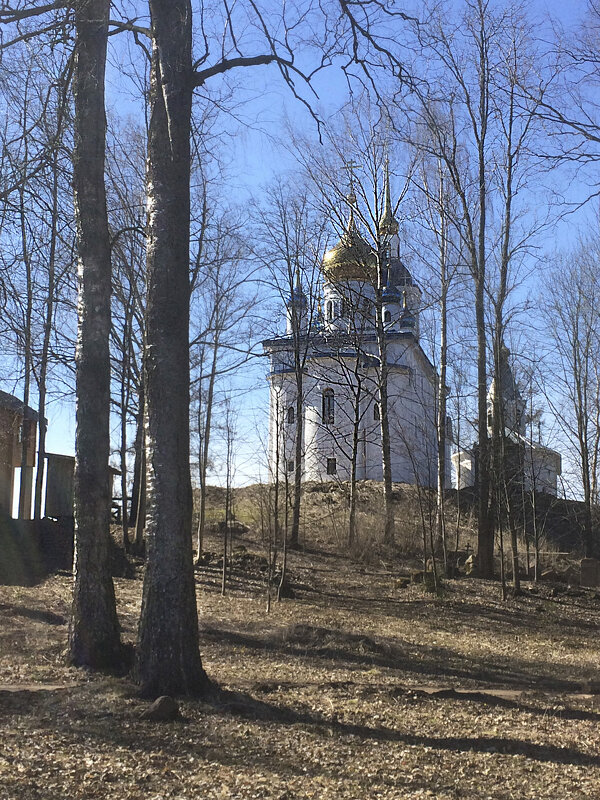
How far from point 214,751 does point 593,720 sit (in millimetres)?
3399

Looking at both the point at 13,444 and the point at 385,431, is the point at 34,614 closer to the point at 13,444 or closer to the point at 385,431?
the point at 13,444

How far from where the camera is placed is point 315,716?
6348 mm

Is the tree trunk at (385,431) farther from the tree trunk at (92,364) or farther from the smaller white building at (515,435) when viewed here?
the tree trunk at (92,364)

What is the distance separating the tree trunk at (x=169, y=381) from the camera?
6488 millimetres

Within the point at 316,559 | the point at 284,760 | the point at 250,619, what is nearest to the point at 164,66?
the point at 284,760

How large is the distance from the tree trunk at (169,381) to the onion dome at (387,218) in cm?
1622

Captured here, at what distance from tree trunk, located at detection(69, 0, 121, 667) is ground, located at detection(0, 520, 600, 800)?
19.2 inches

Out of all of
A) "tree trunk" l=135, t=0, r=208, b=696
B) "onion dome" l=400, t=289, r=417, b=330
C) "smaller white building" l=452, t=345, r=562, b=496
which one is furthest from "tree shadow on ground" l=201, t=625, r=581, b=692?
"onion dome" l=400, t=289, r=417, b=330

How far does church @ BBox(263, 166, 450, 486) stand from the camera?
23.3 m

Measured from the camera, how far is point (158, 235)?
273 inches

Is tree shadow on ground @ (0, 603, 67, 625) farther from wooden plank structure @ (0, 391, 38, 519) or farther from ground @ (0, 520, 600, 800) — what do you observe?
wooden plank structure @ (0, 391, 38, 519)

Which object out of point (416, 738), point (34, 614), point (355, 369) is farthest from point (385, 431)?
point (416, 738)

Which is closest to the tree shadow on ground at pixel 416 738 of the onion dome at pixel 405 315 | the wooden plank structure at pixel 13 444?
the wooden plank structure at pixel 13 444

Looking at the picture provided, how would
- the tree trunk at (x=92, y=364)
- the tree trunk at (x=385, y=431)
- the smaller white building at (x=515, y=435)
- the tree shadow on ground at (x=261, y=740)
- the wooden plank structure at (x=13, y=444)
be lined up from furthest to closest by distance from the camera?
the tree trunk at (x=385, y=431), the wooden plank structure at (x=13, y=444), the smaller white building at (x=515, y=435), the tree trunk at (x=92, y=364), the tree shadow on ground at (x=261, y=740)
